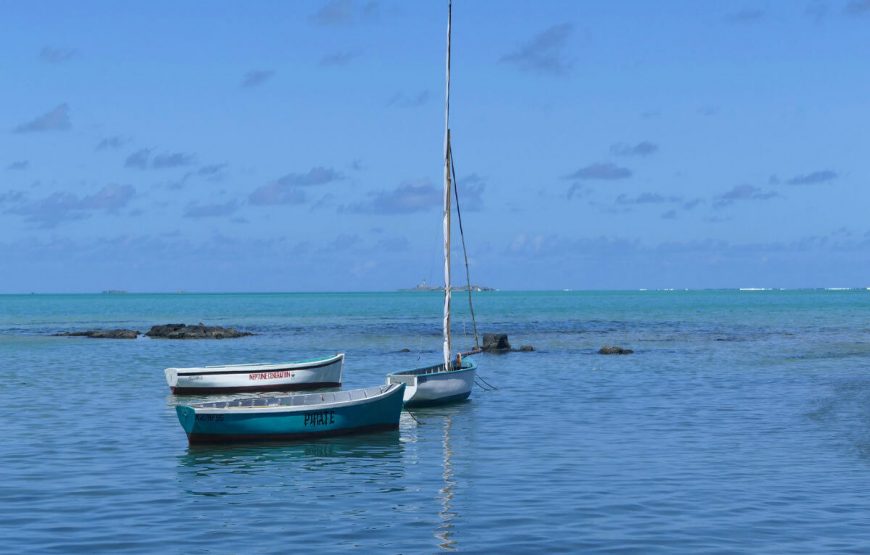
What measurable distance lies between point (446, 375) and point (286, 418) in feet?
38.4

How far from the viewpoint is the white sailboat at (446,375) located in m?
42.5

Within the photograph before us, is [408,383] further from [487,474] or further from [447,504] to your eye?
[447,504]

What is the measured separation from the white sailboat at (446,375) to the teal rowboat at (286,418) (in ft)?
17.5

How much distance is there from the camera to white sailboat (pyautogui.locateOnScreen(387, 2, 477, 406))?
42469 mm

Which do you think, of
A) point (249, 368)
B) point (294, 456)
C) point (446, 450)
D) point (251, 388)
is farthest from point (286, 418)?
point (249, 368)

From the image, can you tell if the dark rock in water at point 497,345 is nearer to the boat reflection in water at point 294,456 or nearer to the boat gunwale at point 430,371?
the boat gunwale at point 430,371

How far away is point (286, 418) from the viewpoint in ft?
109

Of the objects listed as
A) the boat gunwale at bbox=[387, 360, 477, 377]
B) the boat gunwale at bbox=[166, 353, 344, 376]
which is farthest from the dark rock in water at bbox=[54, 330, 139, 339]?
the boat gunwale at bbox=[387, 360, 477, 377]

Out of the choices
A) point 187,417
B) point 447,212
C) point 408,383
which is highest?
point 447,212

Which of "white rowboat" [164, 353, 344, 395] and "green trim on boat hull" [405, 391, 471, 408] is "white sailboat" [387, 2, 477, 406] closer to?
"green trim on boat hull" [405, 391, 471, 408]

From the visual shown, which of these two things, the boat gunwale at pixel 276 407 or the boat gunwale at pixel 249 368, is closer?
the boat gunwale at pixel 276 407

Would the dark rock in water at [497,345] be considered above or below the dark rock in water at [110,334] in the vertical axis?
below

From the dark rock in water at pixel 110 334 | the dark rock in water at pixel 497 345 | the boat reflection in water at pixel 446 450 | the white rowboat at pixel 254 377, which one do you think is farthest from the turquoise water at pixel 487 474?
the dark rock in water at pixel 110 334

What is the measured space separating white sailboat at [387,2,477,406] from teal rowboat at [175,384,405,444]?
17.5 feet
